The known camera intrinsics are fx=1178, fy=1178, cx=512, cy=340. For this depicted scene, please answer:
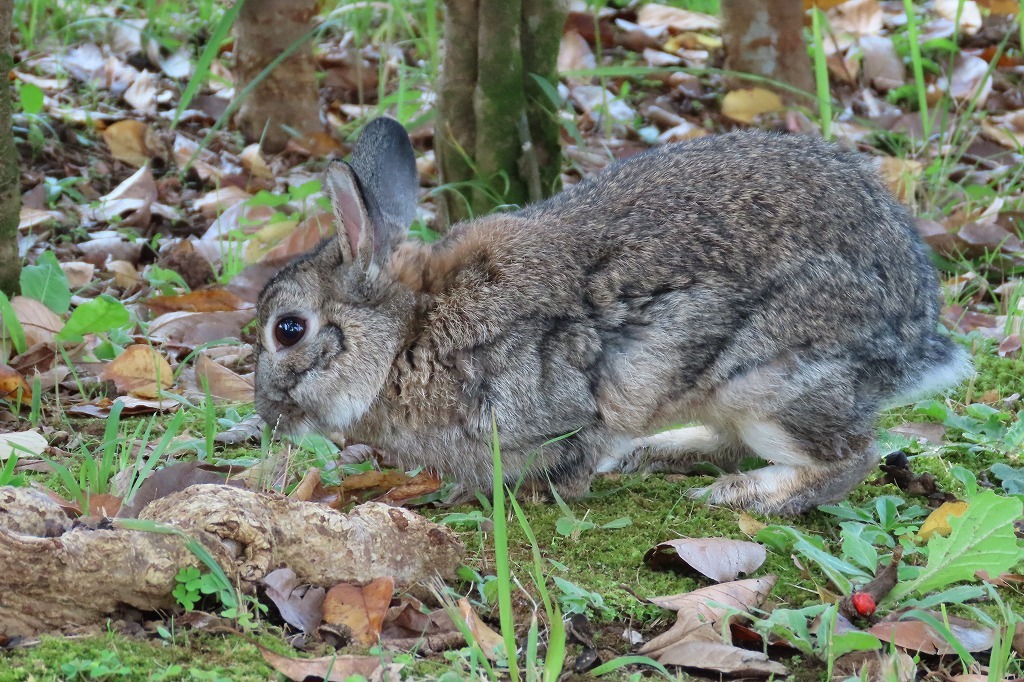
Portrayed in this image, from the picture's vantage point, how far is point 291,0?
6902 mm

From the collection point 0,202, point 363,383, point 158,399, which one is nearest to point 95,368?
point 158,399

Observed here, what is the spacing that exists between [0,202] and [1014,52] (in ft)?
23.5

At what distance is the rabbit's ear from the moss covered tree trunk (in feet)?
4.07

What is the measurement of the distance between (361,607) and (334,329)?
4.69ft

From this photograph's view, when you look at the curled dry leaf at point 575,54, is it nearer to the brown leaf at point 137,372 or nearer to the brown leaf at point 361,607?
the brown leaf at point 137,372

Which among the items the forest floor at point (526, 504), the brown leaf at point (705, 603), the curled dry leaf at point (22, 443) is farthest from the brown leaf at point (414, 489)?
the curled dry leaf at point (22, 443)

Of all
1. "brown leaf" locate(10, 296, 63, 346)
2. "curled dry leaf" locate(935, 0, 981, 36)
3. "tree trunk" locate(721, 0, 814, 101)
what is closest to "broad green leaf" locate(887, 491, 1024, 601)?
"brown leaf" locate(10, 296, 63, 346)

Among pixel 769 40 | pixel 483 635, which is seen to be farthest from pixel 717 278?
pixel 769 40

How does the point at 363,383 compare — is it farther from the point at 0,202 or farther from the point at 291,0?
the point at 291,0

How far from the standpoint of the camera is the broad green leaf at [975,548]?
289 centimetres

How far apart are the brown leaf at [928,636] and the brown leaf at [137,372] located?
281 cm

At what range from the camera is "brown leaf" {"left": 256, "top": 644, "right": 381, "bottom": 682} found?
248cm

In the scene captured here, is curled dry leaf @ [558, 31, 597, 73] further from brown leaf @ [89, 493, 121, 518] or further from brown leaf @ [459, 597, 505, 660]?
brown leaf @ [459, 597, 505, 660]

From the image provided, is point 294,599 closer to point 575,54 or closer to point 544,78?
point 544,78
